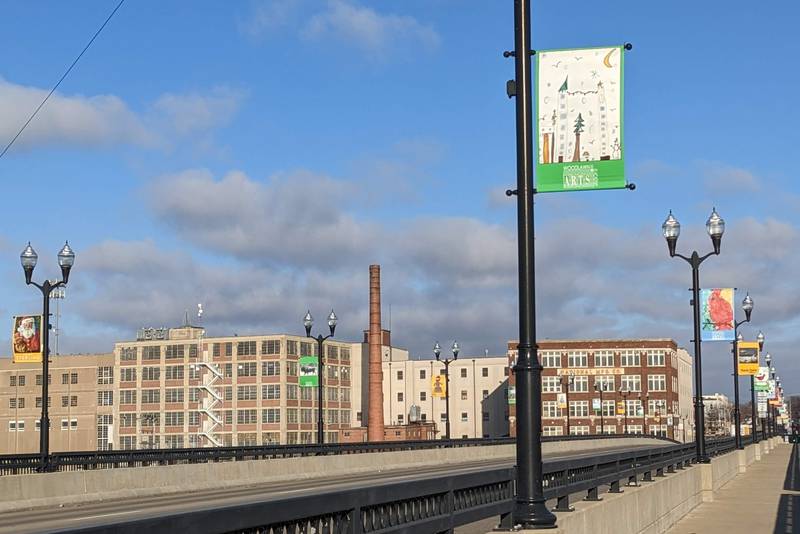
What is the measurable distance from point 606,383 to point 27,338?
12298 cm

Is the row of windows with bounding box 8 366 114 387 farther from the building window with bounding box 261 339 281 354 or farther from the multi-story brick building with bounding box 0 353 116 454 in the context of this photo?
the building window with bounding box 261 339 281 354

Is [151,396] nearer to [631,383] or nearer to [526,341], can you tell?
[631,383]

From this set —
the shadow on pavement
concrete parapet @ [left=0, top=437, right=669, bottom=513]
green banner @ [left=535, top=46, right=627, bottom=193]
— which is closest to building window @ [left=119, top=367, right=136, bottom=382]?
concrete parapet @ [left=0, top=437, right=669, bottom=513]

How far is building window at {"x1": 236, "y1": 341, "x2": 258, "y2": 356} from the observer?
144375mm

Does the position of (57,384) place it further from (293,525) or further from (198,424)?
(293,525)

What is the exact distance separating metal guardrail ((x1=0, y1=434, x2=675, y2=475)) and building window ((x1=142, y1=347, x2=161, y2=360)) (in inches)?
3779

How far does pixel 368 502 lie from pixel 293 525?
4.15ft

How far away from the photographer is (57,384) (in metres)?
157

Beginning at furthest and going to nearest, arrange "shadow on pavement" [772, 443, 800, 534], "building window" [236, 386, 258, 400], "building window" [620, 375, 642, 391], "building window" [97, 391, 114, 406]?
"building window" [97, 391, 114, 406] → "building window" [620, 375, 642, 391] → "building window" [236, 386, 258, 400] → "shadow on pavement" [772, 443, 800, 534]

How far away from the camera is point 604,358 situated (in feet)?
494

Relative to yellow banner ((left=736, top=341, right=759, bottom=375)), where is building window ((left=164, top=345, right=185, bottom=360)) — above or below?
above

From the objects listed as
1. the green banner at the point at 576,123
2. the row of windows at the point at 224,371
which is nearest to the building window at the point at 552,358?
the row of windows at the point at 224,371

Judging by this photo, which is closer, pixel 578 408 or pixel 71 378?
pixel 578 408

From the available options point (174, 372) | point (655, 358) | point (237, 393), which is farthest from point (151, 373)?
point (655, 358)
